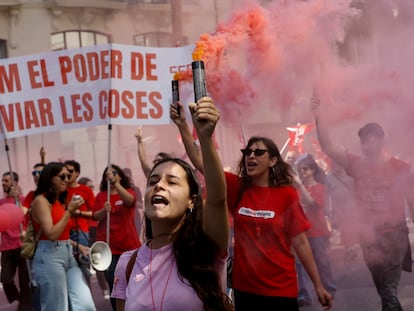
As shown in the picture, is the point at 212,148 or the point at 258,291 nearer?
the point at 212,148

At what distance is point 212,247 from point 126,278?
0.97ft

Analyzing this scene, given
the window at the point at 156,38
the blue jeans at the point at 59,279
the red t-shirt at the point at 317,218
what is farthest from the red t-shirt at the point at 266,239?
the window at the point at 156,38

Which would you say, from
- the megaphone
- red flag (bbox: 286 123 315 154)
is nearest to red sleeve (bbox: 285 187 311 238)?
red flag (bbox: 286 123 315 154)

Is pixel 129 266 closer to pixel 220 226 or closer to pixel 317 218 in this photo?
pixel 220 226

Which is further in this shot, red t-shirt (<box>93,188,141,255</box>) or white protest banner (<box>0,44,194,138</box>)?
white protest banner (<box>0,44,194,138</box>)

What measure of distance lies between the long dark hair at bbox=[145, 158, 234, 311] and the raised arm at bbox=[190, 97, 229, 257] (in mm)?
36

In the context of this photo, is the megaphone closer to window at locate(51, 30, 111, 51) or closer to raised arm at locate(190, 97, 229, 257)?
window at locate(51, 30, 111, 51)

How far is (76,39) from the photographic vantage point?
1020cm

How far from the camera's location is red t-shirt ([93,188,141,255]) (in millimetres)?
6500

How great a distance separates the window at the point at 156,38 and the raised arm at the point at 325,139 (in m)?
2.37

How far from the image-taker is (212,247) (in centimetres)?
256

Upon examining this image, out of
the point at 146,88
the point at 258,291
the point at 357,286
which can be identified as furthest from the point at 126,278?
the point at 146,88

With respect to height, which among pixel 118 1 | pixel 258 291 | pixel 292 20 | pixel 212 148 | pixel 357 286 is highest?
pixel 118 1

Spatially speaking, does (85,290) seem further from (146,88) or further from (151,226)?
(151,226)
